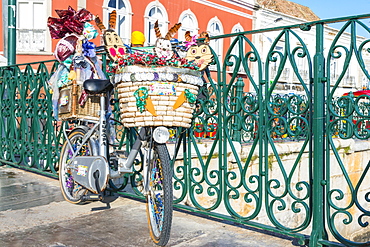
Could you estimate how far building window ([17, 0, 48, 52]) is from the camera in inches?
675

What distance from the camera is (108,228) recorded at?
3.79m

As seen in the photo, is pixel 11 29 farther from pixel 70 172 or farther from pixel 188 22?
pixel 188 22

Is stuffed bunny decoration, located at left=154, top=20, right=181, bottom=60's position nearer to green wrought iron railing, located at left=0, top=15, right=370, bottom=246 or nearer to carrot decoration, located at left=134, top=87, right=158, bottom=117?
carrot decoration, located at left=134, top=87, right=158, bottom=117

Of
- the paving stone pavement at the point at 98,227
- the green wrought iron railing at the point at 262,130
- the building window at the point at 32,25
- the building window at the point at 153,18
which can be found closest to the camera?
the green wrought iron railing at the point at 262,130

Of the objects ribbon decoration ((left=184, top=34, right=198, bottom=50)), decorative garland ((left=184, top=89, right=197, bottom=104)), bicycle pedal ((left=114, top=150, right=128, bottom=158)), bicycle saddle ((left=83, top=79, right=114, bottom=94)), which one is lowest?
bicycle pedal ((left=114, top=150, right=128, bottom=158))

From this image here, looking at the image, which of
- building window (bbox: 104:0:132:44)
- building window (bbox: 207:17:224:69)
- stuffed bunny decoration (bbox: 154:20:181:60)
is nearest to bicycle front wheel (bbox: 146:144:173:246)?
stuffed bunny decoration (bbox: 154:20:181:60)

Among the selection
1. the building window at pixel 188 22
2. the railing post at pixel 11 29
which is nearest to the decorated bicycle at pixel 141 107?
the railing post at pixel 11 29

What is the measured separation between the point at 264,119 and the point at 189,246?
3.56ft

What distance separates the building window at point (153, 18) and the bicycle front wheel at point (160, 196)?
17.1m

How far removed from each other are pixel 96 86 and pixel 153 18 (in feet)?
57.2

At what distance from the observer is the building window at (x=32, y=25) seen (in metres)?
17.2

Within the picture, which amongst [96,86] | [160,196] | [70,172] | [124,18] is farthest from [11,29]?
[124,18]

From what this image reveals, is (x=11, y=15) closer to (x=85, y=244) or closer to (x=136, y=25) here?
(x=85, y=244)

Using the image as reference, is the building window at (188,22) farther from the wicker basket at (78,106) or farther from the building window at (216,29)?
the wicker basket at (78,106)
